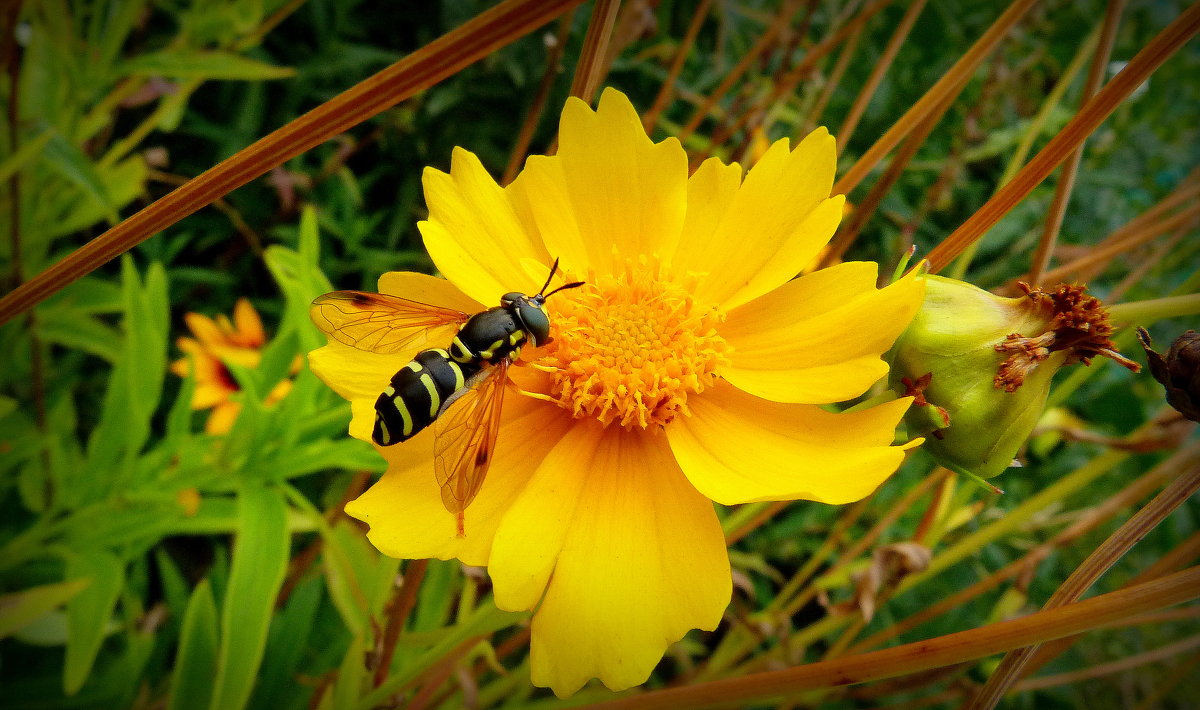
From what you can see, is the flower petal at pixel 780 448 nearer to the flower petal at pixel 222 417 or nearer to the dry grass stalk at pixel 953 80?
the dry grass stalk at pixel 953 80

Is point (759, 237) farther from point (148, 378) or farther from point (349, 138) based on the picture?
point (349, 138)

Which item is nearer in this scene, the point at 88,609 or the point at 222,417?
the point at 88,609

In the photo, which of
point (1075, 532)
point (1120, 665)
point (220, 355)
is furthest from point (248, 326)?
point (1120, 665)

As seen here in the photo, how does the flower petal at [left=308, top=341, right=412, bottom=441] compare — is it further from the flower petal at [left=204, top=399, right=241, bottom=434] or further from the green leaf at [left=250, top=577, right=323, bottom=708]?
the flower petal at [left=204, top=399, right=241, bottom=434]

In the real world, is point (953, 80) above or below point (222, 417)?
above

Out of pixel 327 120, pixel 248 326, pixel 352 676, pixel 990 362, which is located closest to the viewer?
pixel 327 120

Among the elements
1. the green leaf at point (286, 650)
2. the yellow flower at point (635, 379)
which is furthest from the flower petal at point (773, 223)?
the green leaf at point (286, 650)

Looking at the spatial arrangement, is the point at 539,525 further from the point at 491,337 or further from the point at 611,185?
the point at 611,185
